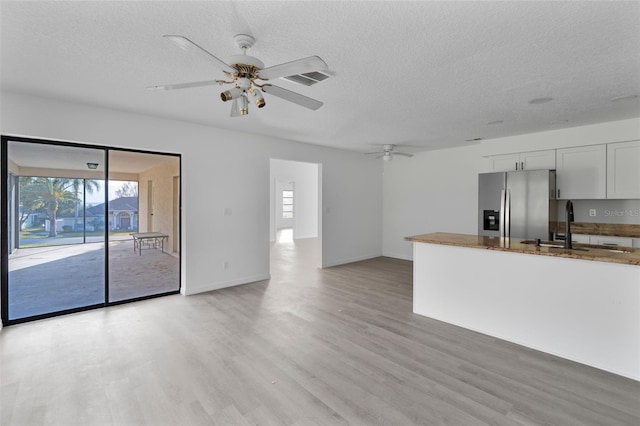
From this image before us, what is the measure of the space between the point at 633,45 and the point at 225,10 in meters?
2.89

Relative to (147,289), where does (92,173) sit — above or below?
above

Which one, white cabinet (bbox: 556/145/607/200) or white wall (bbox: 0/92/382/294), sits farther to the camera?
white cabinet (bbox: 556/145/607/200)

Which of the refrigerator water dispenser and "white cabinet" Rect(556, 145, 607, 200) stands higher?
"white cabinet" Rect(556, 145, 607, 200)

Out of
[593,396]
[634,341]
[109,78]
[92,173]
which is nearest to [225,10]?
[109,78]

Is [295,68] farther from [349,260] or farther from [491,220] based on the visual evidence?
[349,260]

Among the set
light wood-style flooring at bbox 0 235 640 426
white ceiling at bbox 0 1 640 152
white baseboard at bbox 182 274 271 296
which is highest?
white ceiling at bbox 0 1 640 152

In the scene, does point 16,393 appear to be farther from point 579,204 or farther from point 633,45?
point 579,204

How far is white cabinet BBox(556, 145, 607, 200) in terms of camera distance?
4.37 metres

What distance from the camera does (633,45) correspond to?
2209 mm

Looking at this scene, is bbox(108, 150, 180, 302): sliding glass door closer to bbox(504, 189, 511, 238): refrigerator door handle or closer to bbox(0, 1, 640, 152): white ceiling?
bbox(0, 1, 640, 152): white ceiling

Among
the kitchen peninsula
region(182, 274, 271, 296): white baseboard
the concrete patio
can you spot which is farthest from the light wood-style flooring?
region(182, 274, 271, 296): white baseboard

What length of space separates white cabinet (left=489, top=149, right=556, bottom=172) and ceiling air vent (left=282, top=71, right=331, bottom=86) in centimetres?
411

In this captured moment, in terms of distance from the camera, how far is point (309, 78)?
2.73 meters

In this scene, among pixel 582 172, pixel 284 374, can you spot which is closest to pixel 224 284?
pixel 284 374
